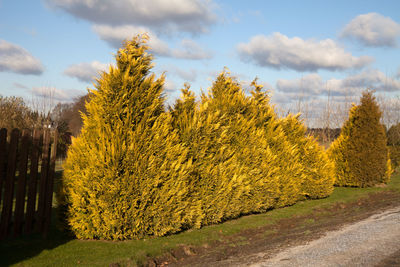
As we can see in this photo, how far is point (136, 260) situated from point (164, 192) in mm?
1996

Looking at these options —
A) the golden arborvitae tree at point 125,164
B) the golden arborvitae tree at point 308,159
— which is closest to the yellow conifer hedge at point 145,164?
the golden arborvitae tree at point 125,164

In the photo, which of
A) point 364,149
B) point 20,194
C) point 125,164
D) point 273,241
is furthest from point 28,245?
point 364,149

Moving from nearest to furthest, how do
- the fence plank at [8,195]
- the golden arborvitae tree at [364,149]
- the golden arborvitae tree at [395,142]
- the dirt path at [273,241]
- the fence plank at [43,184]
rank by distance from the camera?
the dirt path at [273,241]
the fence plank at [8,195]
the fence plank at [43,184]
the golden arborvitae tree at [364,149]
the golden arborvitae tree at [395,142]

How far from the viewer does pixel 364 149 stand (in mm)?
16812

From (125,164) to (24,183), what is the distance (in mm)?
2169

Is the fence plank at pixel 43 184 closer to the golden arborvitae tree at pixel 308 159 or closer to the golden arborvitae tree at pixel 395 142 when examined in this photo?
the golden arborvitae tree at pixel 308 159

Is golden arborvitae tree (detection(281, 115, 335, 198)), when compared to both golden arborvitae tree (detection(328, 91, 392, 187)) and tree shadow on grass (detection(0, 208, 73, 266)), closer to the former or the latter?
golden arborvitae tree (detection(328, 91, 392, 187))

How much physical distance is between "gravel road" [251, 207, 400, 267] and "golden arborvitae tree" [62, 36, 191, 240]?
2.78 meters

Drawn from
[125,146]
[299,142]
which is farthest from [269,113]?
[125,146]

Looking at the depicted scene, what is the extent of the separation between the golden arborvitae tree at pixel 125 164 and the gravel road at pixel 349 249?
9.14 feet

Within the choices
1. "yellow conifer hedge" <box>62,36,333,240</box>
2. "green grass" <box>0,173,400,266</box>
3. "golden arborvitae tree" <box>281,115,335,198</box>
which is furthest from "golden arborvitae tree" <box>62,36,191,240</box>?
"golden arborvitae tree" <box>281,115,335,198</box>

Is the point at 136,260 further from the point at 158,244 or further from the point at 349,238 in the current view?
the point at 349,238

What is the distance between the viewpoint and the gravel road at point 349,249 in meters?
6.07

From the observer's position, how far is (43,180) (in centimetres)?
736
